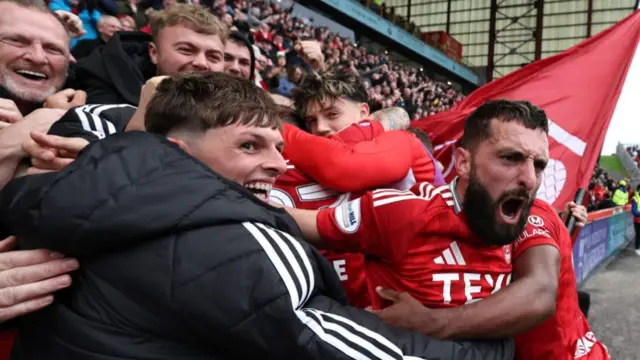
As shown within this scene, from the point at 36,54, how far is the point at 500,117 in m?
1.61

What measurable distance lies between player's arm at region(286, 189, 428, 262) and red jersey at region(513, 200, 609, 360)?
431mm

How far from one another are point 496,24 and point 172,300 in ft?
92.8

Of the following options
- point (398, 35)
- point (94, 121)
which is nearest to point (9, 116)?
point (94, 121)

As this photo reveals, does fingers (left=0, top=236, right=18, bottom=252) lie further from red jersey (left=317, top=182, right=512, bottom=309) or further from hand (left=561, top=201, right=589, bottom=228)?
hand (left=561, top=201, right=589, bottom=228)

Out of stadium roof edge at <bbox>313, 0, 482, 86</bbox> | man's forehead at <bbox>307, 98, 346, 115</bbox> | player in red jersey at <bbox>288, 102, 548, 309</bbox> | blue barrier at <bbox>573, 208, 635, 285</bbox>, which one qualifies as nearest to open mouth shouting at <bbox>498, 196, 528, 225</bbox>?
player in red jersey at <bbox>288, 102, 548, 309</bbox>

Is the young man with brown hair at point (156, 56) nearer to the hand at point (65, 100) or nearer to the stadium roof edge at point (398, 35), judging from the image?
the hand at point (65, 100)

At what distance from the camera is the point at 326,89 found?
6.14 feet

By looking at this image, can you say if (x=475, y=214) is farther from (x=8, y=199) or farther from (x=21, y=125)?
(x=21, y=125)

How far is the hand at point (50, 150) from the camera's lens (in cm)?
104

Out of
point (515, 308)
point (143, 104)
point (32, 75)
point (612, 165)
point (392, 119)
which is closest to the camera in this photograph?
point (143, 104)

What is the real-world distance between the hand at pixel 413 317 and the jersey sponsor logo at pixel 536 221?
2.02 ft

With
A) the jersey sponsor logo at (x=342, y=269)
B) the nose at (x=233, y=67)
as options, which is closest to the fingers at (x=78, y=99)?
the nose at (x=233, y=67)

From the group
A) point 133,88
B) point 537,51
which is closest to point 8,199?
point 133,88

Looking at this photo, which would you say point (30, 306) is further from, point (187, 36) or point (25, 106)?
point (187, 36)
